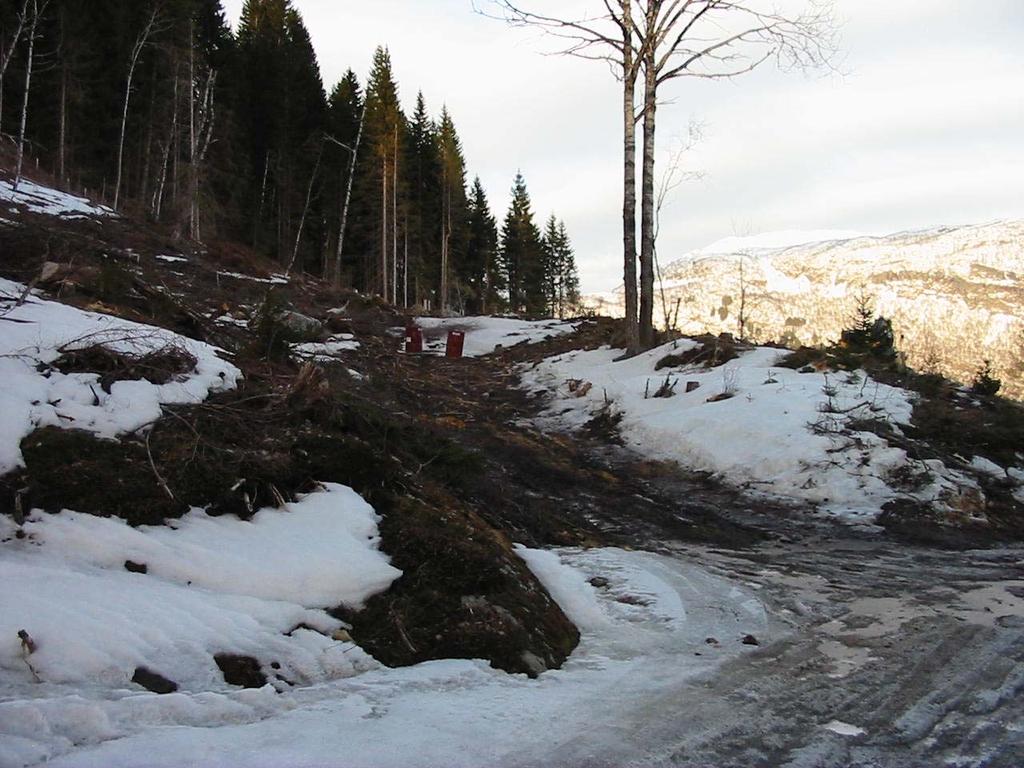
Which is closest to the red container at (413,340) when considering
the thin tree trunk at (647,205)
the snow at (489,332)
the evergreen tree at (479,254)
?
the snow at (489,332)

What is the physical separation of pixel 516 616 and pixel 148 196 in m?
38.8

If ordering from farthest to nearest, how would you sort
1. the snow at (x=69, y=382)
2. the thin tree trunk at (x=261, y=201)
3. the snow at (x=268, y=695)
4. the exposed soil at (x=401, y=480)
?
the thin tree trunk at (x=261, y=201) → the snow at (x=69, y=382) → the exposed soil at (x=401, y=480) → the snow at (x=268, y=695)

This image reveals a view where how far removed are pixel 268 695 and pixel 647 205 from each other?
12.6 metres

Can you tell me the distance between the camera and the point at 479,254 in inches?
2016

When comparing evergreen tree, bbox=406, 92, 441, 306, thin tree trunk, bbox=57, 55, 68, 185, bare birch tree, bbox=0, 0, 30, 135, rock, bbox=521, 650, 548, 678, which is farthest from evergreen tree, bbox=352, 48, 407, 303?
rock, bbox=521, 650, 548, 678

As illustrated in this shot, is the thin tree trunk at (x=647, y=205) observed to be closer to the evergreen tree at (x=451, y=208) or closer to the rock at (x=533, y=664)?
the rock at (x=533, y=664)

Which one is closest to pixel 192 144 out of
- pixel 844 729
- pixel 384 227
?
pixel 384 227

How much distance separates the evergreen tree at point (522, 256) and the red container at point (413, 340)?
34.2m

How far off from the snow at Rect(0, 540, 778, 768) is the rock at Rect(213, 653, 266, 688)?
1.6 inches

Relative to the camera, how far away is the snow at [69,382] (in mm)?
3355

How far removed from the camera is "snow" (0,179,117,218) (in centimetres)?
1823

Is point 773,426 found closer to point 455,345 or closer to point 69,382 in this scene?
point 69,382

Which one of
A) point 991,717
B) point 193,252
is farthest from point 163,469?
point 193,252

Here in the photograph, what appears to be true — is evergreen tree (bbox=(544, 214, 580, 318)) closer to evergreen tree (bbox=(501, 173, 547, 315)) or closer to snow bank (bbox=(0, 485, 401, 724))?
evergreen tree (bbox=(501, 173, 547, 315))
